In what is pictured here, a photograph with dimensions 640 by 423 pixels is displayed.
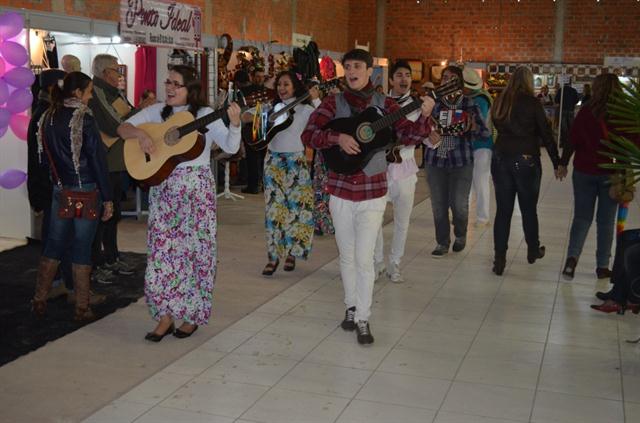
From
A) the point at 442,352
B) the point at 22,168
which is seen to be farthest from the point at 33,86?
the point at 442,352

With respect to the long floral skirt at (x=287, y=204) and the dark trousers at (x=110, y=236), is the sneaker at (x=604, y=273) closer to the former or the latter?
the long floral skirt at (x=287, y=204)

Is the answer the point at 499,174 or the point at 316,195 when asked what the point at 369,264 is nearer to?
the point at 499,174

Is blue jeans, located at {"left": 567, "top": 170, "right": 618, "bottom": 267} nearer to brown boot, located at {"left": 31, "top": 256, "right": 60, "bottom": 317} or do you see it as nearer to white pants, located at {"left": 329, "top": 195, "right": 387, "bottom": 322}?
white pants, located at {"left": 329, "top": 195, "right": 387, "bottom": 322}

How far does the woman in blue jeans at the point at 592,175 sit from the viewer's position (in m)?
5.69

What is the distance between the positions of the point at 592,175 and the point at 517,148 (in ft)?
1.81

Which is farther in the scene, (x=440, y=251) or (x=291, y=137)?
(x=440, y=251)

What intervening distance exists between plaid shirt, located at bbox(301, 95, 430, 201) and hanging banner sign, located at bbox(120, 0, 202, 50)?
4567 mm

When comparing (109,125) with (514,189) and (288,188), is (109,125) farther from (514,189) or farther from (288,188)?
(514,189)

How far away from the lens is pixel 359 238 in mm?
4453

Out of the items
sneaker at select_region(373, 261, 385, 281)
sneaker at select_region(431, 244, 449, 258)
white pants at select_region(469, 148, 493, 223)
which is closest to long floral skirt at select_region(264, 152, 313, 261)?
sneaker at select_region(373, 261, 385, 281)

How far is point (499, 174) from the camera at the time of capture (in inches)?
240

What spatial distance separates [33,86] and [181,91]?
320 centimetres

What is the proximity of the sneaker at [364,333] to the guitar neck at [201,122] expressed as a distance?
1.35 meters

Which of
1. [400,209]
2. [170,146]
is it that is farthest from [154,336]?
[400,209]
